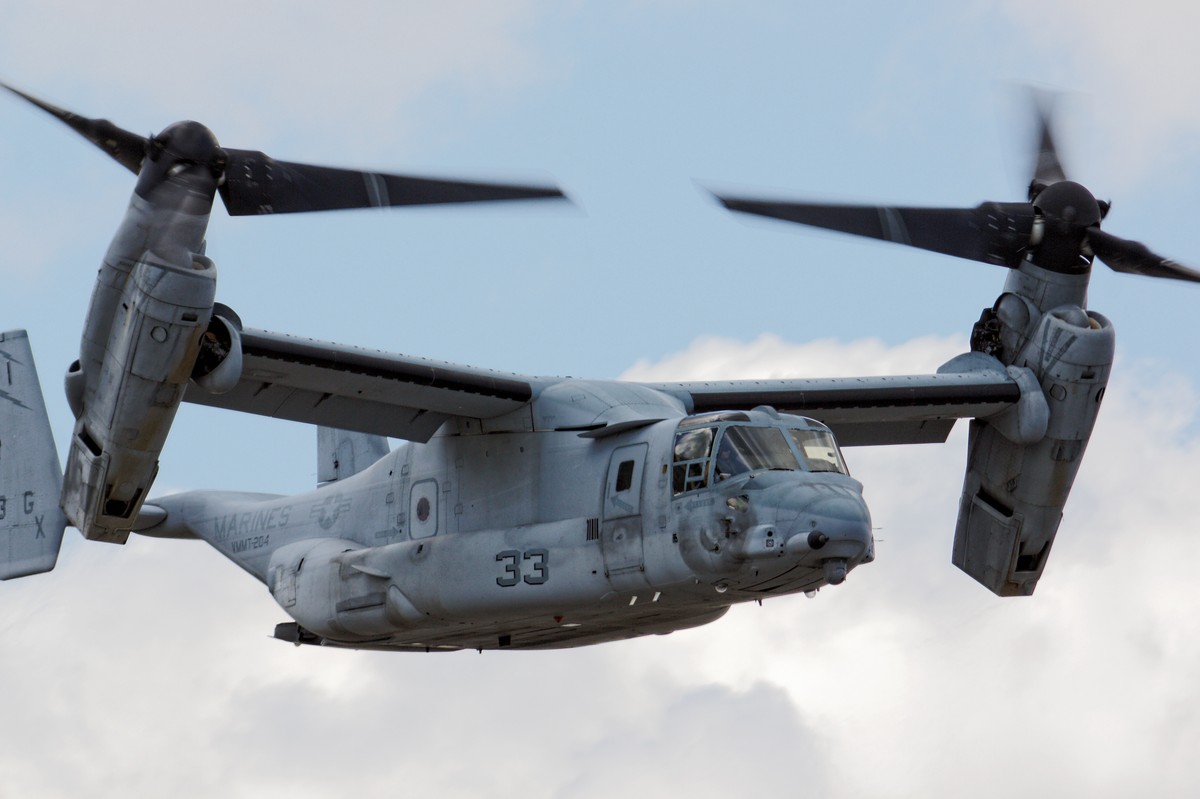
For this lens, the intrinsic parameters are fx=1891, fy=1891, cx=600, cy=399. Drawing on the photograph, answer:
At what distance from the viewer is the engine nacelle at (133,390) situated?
56.1 feet

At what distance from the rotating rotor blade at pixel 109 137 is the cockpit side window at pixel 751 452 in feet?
19.9

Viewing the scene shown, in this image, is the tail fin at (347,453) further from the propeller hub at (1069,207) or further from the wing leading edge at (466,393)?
the propeller hub at (1069,207)

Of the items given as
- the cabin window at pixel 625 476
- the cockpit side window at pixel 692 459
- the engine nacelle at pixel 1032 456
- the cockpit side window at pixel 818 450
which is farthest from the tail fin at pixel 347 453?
the cockpit side window at pixel 818 450

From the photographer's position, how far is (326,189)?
1839cm

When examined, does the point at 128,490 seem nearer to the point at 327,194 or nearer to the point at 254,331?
the point at 254,331

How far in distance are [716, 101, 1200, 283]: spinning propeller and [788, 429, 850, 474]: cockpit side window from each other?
3524 millimetres

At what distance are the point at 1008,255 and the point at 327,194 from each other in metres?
7.95

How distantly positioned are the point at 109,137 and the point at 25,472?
19.6 feet

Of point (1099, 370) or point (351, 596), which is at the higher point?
point (1099, 370)

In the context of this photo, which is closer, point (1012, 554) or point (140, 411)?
point (140, 411)

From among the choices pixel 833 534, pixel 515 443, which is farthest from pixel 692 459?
pixel 515 443

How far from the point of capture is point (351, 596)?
20.5m

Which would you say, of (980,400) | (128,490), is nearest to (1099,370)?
(980,400)

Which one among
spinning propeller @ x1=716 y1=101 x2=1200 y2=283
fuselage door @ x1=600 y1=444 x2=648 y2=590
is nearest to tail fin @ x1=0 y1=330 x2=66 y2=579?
fuselage door @ x1=600 y1=444 x2=648 y2=590
